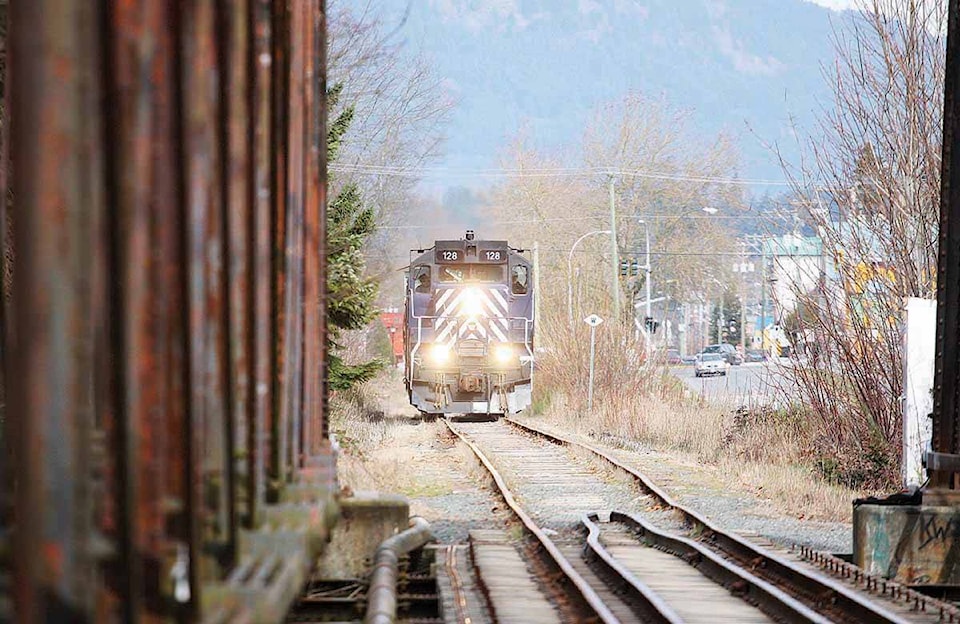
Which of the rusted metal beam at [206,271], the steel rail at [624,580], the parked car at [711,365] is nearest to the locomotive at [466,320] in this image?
the steel rail at [624,580]

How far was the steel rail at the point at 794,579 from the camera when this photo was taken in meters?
8.71

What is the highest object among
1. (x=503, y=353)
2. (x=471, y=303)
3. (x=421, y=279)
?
(x=421, y=279)

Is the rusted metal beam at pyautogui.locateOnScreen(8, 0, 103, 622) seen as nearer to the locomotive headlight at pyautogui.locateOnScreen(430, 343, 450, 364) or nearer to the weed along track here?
the weed along track

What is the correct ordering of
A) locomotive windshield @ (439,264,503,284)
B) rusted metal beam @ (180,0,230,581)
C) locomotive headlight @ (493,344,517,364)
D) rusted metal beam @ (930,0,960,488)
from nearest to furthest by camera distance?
rusted metal beam @ (180,0,230,581) < rusted metal beam @ (930,0,960,488) < locomotive windshield @ (439,264,503,284) < locomotive headlight @ (493,344,517,364)

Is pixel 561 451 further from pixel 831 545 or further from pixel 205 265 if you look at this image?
pixel 205 265

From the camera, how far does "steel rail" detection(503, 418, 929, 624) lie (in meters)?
8.71

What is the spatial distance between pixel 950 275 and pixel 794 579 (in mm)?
2476

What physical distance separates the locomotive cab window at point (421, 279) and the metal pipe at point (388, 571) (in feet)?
51.4

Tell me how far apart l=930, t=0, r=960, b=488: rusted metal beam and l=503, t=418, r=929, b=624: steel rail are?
1243 mm

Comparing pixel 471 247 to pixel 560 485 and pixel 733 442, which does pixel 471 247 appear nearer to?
pixel 733 442

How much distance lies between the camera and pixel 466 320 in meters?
26.4

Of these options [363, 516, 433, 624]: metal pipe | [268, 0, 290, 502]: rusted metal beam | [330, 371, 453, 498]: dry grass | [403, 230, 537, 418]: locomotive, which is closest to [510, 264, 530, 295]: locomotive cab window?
[403, 230, 537, 418]: locomotive

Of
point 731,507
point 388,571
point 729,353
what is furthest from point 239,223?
point 729,353

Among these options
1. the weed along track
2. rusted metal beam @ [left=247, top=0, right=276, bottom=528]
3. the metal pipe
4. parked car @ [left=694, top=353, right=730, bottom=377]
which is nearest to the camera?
rusted metal beam @ [left=247, top=0, right=276, bottom=528]
